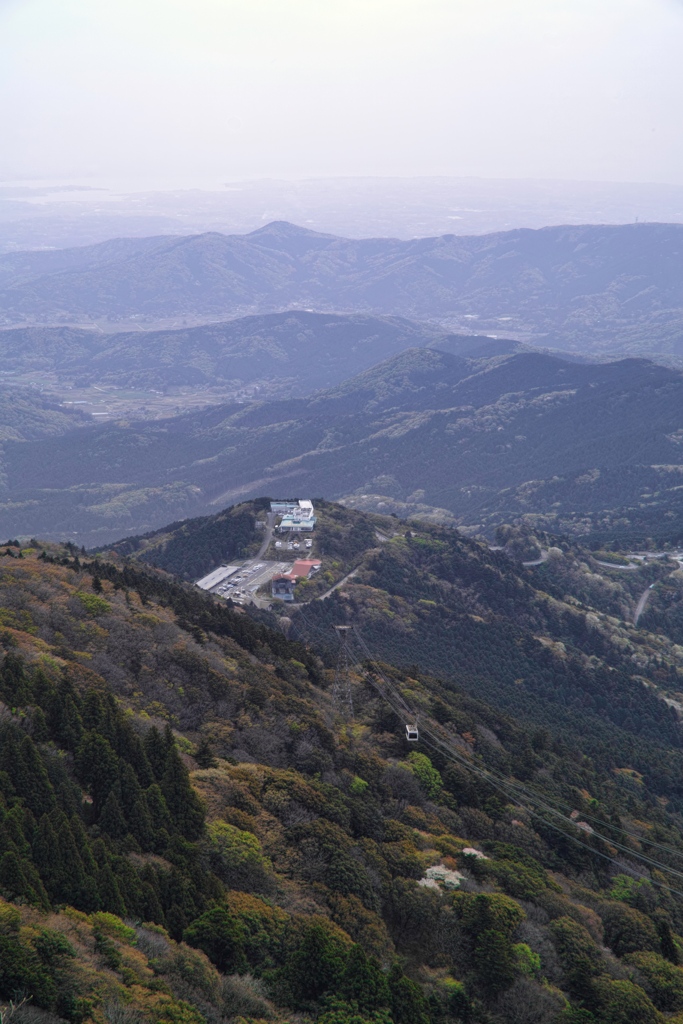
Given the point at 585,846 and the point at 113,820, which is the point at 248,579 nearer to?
the point at 585,846

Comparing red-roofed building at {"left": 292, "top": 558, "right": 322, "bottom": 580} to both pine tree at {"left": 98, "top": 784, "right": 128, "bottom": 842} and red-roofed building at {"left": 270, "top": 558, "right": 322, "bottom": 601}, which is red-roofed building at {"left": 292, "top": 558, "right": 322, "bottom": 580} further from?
pine tree at {"left": 98, "top": 784, "right": 128, "bottom": 842}

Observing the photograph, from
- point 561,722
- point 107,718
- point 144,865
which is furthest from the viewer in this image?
point 561,722

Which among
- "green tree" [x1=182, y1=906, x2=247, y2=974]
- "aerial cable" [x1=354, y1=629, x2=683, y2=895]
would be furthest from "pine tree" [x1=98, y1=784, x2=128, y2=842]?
"aerial cable" [x1=354, y1=629, x2=683, y2=895]

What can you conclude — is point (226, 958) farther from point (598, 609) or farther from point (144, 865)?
point (598, 609)

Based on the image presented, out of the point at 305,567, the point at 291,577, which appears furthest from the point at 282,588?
the point at 305,567

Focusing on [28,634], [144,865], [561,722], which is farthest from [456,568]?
[144,865]

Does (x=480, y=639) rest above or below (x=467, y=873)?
below

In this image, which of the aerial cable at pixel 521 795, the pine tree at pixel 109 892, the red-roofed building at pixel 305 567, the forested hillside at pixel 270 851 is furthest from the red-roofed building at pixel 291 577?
the pine tree at pixel 109 892
